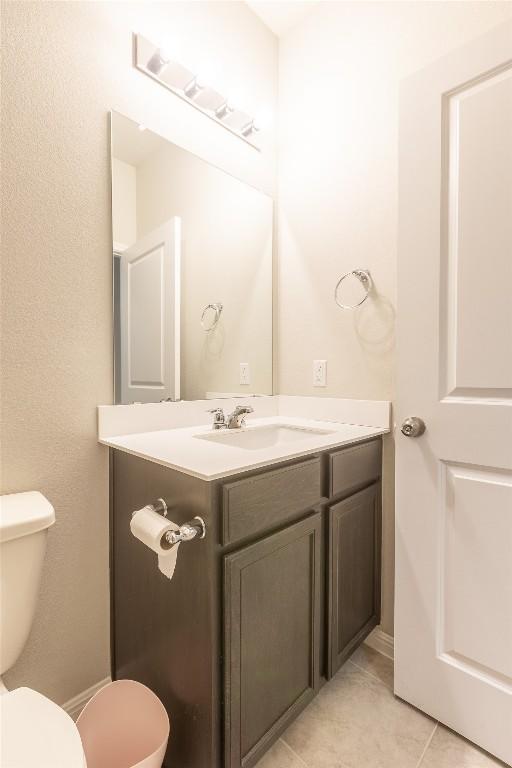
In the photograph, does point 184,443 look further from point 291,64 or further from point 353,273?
point 291,64

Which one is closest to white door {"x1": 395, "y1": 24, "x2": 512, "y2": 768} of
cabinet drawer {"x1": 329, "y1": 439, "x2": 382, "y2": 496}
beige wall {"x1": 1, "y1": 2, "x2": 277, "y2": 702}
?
cabinet drawer {"x1": 329, "y1": 439, "x2": 382, "y2": 496}

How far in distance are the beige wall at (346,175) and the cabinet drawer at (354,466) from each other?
8cm

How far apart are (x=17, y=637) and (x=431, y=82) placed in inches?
75.1

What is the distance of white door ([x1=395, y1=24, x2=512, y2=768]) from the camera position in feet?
3.52

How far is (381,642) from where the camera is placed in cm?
153

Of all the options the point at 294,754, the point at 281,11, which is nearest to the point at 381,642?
the point at 294,754

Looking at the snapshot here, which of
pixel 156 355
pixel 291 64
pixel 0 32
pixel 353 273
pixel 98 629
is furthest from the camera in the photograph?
pixel 291 64

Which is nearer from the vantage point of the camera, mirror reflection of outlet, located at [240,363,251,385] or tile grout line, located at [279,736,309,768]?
tile grout line, located at [279,736,309,768]

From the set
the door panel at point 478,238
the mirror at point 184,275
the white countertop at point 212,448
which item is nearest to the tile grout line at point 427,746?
the white countertop at point 212,448

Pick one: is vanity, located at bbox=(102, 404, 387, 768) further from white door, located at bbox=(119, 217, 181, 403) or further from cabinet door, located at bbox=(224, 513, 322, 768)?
white door, located at bbox=(119, 217, 181, 403)

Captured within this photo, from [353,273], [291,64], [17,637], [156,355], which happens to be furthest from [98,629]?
[291,64]

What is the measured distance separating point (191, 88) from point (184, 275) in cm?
68

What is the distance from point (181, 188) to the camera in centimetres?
148

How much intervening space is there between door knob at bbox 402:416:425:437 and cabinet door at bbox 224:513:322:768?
389mm
